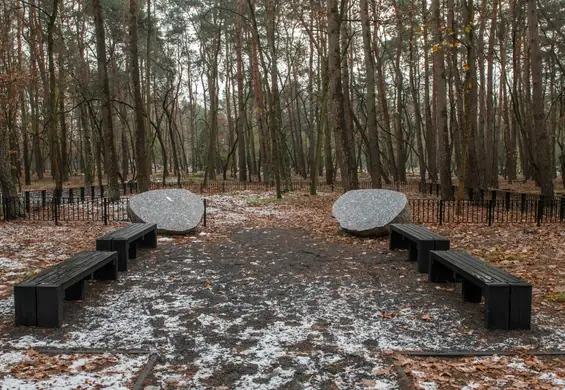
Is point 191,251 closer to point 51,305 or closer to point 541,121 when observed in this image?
point 51,305

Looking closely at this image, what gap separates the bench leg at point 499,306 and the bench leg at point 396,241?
4.46m

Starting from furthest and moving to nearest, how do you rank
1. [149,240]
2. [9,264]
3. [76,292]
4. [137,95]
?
1. [137,95]
2. [149,240]
3. [9,264]
4. [76,292]

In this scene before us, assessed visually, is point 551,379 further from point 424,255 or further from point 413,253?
point 413,253

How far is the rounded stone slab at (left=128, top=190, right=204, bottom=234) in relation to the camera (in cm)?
1102

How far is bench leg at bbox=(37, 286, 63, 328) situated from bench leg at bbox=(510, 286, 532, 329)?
4553 mm

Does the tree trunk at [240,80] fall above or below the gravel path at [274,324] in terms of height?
above

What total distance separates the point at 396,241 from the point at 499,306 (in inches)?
179

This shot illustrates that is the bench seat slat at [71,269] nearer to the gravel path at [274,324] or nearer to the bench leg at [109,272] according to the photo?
the bench leg at [109,272]

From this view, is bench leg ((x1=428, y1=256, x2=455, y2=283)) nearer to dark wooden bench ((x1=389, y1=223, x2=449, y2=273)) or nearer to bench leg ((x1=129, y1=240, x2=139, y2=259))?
dark wooden bench ((x1=389, y1=223, x2=449, y2=273))

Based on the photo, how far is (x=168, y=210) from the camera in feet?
38.1

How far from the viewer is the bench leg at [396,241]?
9305 mm

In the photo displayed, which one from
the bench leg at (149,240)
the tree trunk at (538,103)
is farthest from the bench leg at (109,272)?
the tree trunk at (538,103)

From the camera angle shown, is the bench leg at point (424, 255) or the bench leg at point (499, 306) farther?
the bench leg at point (424, 255)

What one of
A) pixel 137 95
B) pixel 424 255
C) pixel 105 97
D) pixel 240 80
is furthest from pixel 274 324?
pixel 240 80
